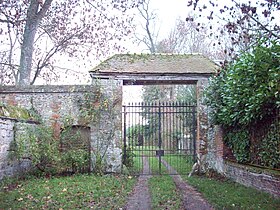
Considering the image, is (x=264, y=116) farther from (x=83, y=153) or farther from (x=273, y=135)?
(x=83, y=153)

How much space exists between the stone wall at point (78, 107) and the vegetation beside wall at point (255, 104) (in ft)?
11.5

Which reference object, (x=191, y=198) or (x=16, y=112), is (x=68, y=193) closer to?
(x=191, y=198)

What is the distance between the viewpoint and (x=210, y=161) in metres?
11.1

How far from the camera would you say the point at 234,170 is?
924cm

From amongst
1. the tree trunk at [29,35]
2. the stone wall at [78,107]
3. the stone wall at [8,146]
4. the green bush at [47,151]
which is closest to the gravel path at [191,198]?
the stone wall at [78,107]

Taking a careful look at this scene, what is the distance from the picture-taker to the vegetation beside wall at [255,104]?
22.1ft

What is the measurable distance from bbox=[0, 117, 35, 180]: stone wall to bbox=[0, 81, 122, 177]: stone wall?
133cm

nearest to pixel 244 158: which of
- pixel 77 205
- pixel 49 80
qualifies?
pixel 77 205

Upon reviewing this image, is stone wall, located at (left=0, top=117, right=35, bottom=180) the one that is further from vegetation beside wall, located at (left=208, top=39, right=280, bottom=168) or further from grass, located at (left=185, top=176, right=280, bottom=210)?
vegetation beside wall, located at (left=208, top=39, right=280, bottom=168)

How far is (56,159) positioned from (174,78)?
4.65 meters

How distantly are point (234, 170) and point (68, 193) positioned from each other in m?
4.62

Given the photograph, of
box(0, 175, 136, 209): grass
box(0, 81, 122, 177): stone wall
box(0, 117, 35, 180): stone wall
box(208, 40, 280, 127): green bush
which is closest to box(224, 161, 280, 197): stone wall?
box(208, 40, 280, 127): green bush

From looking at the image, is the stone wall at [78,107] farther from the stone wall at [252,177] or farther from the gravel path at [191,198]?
the stone wall at [252,177]

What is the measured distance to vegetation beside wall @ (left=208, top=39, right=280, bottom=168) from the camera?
6727mm
